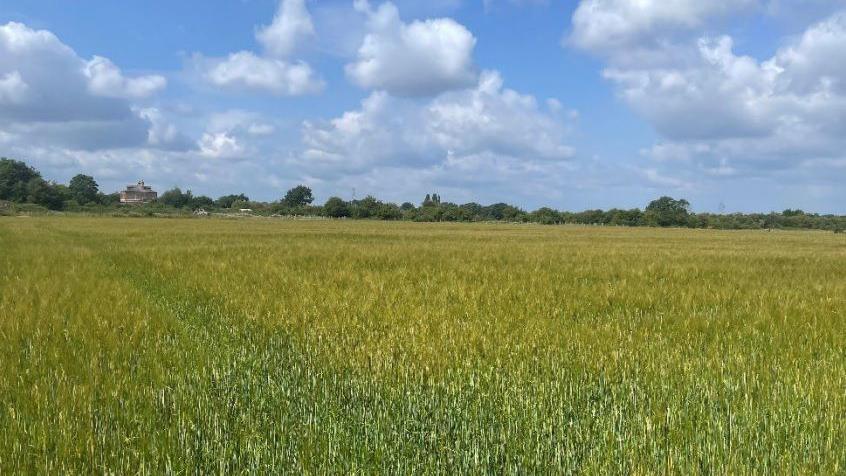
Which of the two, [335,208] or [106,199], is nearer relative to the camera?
[335,208]

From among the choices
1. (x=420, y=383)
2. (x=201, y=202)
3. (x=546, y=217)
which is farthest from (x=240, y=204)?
(x=420, y=383)

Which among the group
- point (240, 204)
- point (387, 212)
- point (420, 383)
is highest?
point (240, 204)

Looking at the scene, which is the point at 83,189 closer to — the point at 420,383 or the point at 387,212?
the point at 387,212

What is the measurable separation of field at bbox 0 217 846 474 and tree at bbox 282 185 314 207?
16408 centimetres

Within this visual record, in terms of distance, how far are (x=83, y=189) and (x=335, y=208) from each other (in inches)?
2863

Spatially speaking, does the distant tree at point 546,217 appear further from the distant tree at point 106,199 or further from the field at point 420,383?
the field at point 420,383

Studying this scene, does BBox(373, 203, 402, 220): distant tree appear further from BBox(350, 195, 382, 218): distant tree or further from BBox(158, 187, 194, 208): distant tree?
BBox(158, 187, 194, 208): distant tree

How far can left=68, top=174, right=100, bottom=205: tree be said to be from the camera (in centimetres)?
13775

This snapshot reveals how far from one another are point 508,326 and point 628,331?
55.4 inches

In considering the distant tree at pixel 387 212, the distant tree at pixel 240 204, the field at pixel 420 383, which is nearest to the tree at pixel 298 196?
the distant tree at pixel 240 204

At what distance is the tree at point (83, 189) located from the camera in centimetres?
13775

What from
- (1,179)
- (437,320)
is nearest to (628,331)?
(437,320)

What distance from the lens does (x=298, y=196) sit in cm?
16875

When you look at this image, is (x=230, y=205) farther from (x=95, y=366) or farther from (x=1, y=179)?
(x=95, y=366)
